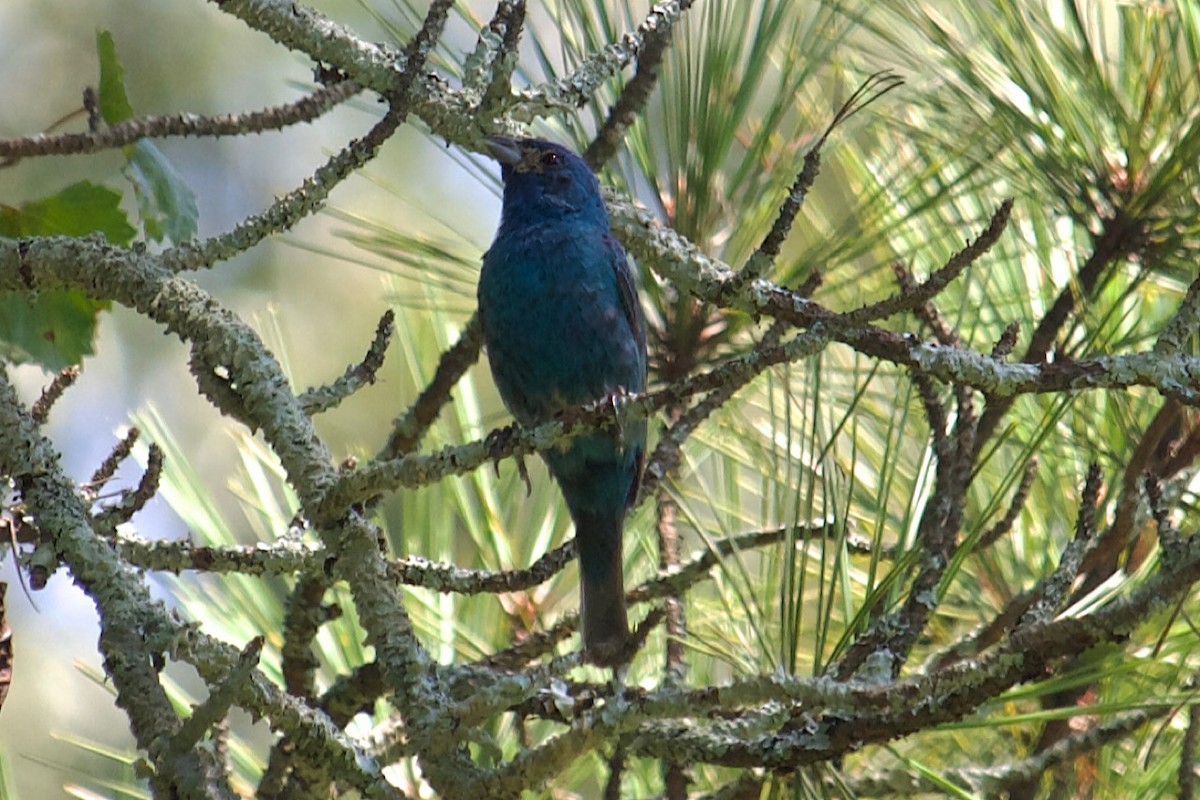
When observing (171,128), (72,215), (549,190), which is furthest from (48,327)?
(549,190)

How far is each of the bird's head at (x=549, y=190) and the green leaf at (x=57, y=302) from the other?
132cm

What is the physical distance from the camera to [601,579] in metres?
3.50

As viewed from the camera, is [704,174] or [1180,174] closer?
[1180,174]

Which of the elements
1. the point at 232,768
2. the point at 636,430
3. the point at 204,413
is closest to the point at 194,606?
the point at 232,768

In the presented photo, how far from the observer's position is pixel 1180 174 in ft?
9.75

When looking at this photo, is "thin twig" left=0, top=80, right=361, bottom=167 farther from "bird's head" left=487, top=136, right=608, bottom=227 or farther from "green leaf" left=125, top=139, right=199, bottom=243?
"bird's head" left=487, top=136, right=608, bottom=227

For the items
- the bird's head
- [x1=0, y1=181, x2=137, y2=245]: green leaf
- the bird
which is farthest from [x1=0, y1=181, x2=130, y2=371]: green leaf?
the bird's head

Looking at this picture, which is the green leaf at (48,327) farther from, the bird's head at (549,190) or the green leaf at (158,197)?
the bird's head at (549,190)

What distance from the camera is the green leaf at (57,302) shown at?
107 inches

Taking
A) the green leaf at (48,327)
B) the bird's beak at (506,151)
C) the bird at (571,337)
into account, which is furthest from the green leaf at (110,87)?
the bird at (571,337)

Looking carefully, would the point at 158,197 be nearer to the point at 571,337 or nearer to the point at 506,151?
the point at 506,151

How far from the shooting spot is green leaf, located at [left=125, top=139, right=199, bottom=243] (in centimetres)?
266

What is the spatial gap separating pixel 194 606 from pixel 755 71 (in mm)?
1799

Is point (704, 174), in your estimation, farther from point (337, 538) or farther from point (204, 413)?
point (204, 413)
